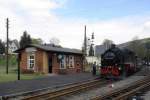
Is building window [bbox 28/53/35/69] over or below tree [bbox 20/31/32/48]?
below

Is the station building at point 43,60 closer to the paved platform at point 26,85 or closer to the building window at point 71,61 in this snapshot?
the building window at point 71,61

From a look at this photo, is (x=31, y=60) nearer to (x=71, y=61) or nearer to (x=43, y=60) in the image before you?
(x=43, y=60)

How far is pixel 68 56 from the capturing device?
43.7 meters

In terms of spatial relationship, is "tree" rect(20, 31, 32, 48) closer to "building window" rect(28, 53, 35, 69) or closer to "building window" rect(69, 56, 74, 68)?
"building window" rect(69, 56, 74, 68)

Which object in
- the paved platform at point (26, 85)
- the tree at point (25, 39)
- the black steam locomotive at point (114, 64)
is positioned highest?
the tree at point (25, 39)

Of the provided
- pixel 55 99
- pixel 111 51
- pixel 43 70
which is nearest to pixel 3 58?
pixel 43 70

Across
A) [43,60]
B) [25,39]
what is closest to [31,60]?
[43,60]

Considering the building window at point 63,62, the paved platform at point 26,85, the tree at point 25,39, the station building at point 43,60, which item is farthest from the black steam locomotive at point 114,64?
the tree at point 25,39

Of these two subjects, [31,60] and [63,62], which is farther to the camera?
[63,62]

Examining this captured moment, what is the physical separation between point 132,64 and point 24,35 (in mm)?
87819

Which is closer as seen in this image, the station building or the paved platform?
the paved platform

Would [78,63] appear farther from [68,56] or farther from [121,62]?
[121,62]

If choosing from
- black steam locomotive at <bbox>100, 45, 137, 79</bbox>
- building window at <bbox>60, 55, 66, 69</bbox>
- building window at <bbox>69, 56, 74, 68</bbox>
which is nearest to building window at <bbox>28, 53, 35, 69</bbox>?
building window at <bbox>60, 55, 66, 69</bbox>

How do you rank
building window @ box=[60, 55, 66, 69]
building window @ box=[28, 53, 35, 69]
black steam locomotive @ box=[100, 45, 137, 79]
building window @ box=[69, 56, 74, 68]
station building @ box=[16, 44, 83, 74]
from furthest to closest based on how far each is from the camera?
building window @ box=[69, 56, 74, 68] < building window @ box=[60, 55, 66, 69] < building window @ box=[28, 53, 35, 69] < station building @ box=[16, 44, 83, 74] < black steam locomotive @ box=[100, 45, 137, 79]
